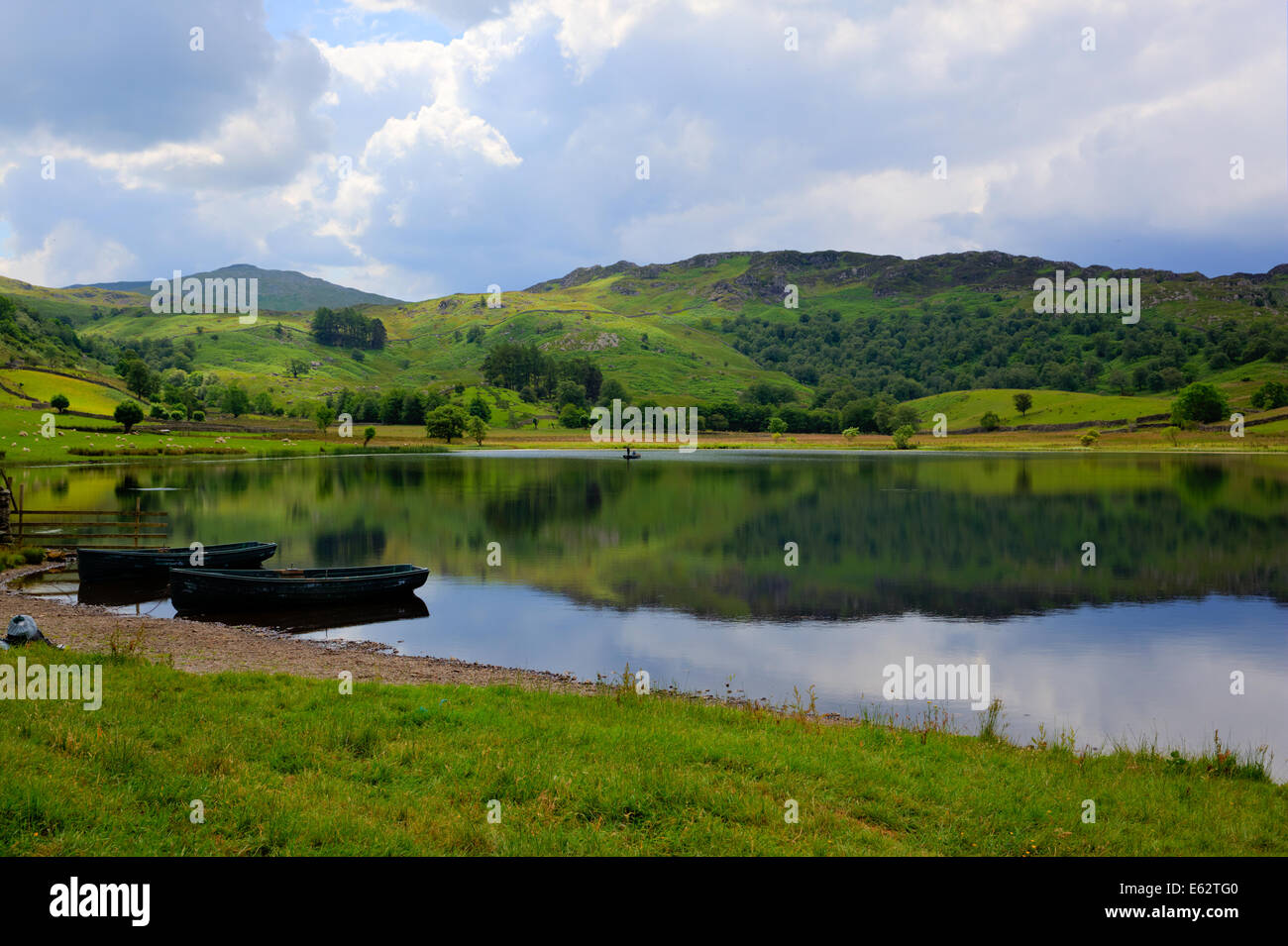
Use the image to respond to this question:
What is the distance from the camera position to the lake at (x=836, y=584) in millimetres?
22484

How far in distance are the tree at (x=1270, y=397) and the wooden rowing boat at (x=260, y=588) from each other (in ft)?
759

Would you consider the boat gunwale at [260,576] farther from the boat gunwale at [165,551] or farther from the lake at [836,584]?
the boat gunwale at [165,551]

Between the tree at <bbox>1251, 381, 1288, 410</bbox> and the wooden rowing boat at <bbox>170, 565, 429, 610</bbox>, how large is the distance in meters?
231

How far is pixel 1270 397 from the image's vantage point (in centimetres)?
19275

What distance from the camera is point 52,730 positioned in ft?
34.1

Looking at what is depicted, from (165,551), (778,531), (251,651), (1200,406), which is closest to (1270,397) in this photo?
(1200,406)

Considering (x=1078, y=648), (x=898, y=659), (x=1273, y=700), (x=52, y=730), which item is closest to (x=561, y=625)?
(x=898, y=659)

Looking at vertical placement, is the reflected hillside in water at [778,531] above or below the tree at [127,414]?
below

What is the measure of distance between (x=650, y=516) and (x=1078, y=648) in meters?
39.1

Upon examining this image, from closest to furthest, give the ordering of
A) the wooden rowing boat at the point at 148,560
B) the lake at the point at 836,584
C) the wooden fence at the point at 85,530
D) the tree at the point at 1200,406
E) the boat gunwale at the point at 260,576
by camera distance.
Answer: the lake at the point at 836,584
the boat gunwale at the point at 260,576
the wooden rowing boat at the point at 148,560
the wooden fence at the point at 85,530
the tree at the point at 1200,406

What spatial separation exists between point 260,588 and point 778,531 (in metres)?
35.0

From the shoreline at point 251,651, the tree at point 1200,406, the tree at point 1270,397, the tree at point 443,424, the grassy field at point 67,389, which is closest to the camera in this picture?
the shoreline at point 251,651

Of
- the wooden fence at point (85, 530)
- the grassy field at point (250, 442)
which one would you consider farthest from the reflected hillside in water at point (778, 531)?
the grassy field at point (250, 442)
